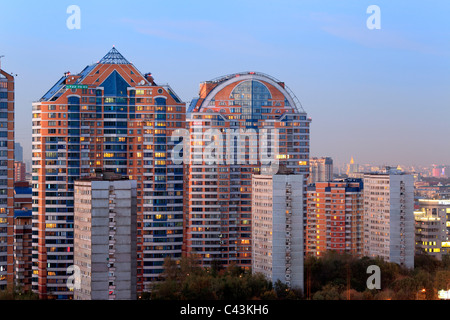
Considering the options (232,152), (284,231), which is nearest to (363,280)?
(284,231)

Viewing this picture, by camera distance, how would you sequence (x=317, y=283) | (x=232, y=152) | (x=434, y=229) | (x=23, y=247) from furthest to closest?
(x=434, y=229) < (x=232, y=152) < (x=23, y=247) < (x=317, y=283)

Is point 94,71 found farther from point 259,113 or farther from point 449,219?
point 449,219

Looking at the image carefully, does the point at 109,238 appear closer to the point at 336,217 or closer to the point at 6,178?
the point at 6,178

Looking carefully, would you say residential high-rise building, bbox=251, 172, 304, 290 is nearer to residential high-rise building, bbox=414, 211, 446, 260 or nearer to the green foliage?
the green foliage

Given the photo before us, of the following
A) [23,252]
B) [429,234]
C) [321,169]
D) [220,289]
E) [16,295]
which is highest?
[321,169]

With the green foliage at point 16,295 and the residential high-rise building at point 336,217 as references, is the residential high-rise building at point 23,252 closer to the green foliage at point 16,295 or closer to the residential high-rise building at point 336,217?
the green foliage at point 16,295

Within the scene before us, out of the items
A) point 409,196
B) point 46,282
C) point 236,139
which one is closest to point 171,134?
point 236,139
